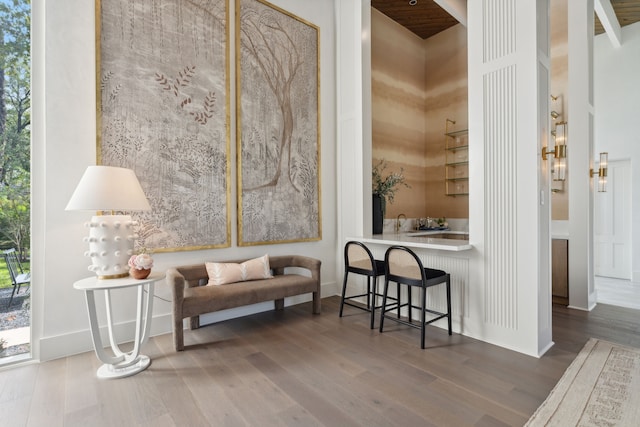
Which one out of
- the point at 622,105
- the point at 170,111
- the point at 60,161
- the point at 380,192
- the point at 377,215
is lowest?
the point at 377,215

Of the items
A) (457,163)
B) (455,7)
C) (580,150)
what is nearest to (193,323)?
(457,163)

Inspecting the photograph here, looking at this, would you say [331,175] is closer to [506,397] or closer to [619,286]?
[506,397]

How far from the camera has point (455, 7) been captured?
460 centimetres

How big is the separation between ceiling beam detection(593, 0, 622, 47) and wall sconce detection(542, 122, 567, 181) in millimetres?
1736

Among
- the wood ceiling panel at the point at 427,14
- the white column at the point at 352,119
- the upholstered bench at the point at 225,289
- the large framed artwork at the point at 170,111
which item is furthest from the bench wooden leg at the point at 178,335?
the wood ceiling panel at the point at 427,14

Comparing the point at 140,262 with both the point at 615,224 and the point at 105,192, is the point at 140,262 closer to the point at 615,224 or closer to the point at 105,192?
the point at 105,192

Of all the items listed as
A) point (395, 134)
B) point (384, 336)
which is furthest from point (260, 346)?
point (395, 134)

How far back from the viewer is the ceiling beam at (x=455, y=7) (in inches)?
175

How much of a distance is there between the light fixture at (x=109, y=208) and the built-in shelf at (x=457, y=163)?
4633 mm

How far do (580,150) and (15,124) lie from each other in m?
5.82

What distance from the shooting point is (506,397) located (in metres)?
1.97

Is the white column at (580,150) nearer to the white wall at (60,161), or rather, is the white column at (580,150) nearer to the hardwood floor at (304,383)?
the hardwood floor at (304,383)

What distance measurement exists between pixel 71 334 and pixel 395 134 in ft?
15.7

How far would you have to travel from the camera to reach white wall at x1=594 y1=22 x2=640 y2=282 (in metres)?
5.37
